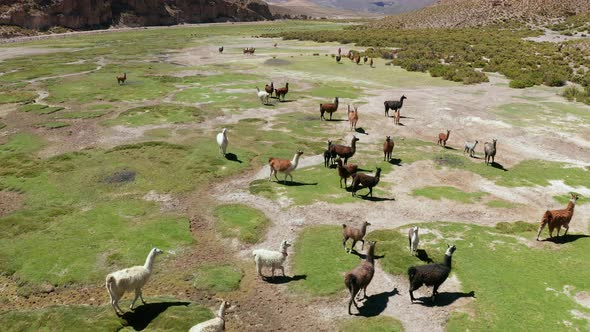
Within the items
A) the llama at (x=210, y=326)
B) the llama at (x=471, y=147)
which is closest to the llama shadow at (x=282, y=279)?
the llama at (x=210, y=326)

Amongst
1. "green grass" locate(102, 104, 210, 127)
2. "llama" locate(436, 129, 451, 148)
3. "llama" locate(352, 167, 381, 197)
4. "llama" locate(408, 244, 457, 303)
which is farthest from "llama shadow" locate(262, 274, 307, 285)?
"green grass" locate(102, 104, 210, 127)

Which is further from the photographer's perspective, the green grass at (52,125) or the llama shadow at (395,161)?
the green grass at (52,125)

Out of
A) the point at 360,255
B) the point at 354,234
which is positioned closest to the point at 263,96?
the point at 354,234

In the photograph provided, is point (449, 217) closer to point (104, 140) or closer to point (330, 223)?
point (330, 223)

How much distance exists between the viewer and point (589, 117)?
3847cm

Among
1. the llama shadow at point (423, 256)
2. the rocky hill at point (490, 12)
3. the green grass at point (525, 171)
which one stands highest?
the rocky hill at point (490, 12)

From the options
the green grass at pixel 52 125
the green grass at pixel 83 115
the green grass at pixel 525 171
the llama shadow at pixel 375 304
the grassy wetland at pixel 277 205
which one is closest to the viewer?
the llama shadow at pixel 375 304

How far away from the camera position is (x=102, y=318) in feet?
39.5

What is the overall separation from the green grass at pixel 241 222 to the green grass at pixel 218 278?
2337 mm

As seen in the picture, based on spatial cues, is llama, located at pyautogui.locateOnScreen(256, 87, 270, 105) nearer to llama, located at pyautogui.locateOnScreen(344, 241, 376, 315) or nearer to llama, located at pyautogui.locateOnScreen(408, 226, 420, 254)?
llama, located at pyautogui.locateOnScreen(408, 226, 420, 254)

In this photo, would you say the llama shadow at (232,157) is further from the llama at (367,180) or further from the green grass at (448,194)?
the green grass at (448,194)

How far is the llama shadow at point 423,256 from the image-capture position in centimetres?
1579

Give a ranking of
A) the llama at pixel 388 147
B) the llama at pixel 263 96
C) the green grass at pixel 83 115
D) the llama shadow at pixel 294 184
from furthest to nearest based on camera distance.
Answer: the llama at pixel 263 96 → the green grass at pixel 83 115 → the llama at pixel 388 147 → the llama shadow at pixel 294 184

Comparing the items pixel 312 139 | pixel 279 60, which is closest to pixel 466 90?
pixel 312 139
